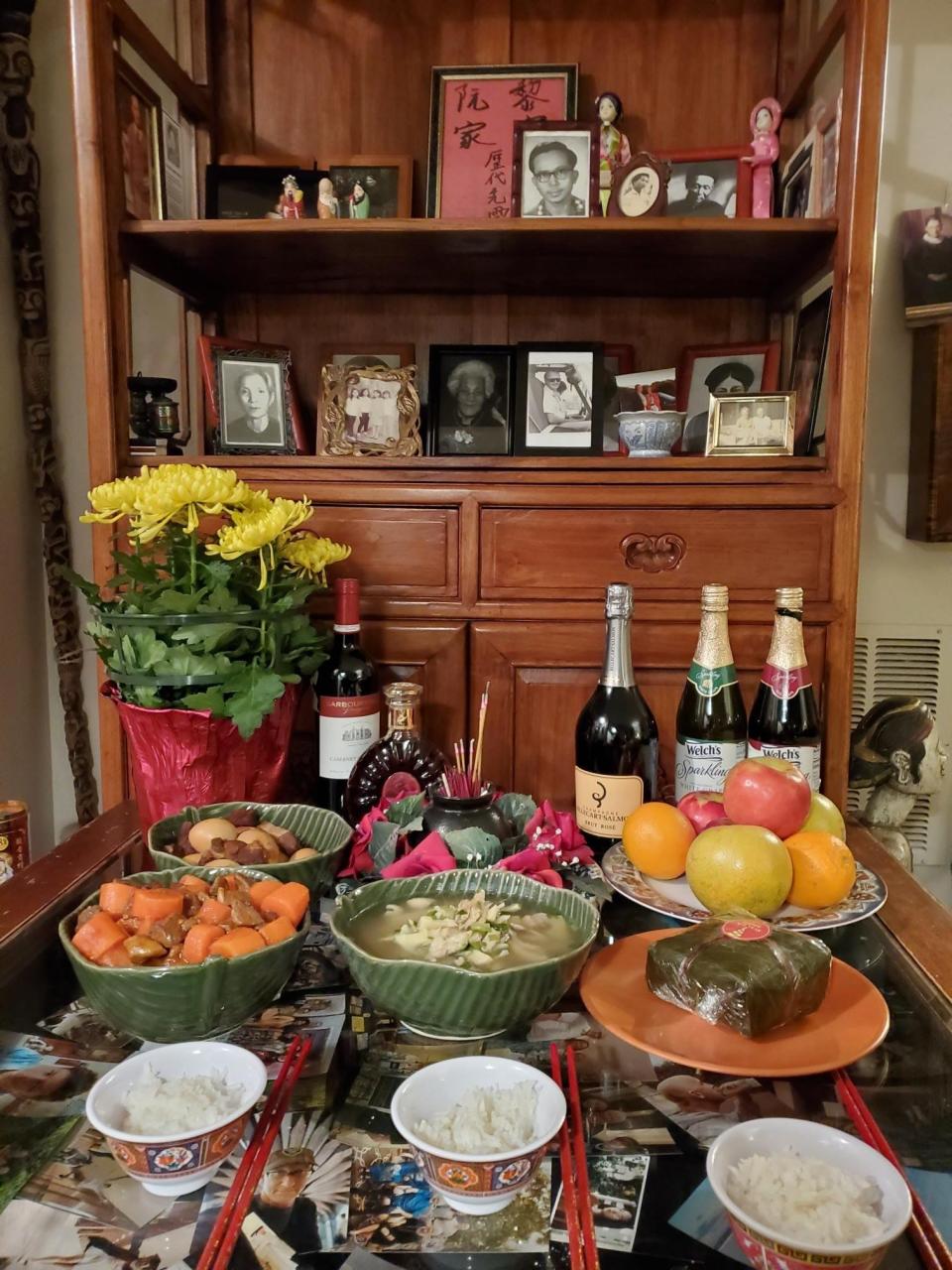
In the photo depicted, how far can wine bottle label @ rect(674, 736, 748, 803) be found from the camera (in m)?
1.12

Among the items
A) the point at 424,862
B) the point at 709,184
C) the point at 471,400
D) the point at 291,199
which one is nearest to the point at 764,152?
the point at 709,184

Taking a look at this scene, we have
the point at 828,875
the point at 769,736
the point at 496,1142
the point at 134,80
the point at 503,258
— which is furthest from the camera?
the point at 503,258

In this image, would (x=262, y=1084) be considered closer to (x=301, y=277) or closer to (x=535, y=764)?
(x=535, y=764)

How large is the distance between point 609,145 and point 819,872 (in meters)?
1.16

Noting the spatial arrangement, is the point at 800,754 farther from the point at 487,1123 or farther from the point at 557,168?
the point at 557,168

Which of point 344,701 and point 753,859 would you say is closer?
point 753,859

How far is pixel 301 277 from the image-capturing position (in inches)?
59.6

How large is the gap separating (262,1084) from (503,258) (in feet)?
3.90

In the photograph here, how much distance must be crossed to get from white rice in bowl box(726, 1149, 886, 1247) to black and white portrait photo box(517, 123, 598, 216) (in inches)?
48.4

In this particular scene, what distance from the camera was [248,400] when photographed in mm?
1356

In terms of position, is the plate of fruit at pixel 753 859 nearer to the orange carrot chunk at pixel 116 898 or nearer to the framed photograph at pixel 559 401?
the orange carrot chunk at pixel 116 898

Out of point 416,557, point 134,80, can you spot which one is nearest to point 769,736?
point 416,557

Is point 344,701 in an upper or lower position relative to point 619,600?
lower

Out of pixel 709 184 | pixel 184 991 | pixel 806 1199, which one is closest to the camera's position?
pixel 806 1199
